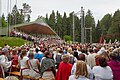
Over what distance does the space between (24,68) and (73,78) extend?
479cm

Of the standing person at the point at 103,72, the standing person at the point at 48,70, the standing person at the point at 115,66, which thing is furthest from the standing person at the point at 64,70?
the standing person at the point at 103,72

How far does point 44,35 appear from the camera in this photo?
7919cm

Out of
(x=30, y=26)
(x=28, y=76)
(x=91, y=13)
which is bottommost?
(x=28, y=76)

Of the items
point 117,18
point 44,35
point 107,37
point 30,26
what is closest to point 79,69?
point 30,26

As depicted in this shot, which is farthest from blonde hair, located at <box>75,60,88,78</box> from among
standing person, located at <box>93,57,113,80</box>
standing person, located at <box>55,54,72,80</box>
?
standing person, located at <box>55,54,72,80</box>

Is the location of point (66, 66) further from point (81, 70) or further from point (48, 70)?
point (81, 70)

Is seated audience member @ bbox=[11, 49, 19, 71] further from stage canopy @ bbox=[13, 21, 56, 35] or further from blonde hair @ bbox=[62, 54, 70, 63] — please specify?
stage canopy @ bbox=[13, 21, 56, 35]

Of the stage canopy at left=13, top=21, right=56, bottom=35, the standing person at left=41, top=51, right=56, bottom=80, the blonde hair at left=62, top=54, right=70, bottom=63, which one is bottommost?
the standing person at left=41, top=51, right=56, bottom=80

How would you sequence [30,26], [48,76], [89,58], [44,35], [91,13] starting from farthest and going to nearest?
[91,13], [44,35], [30,26], [89,58], [48,76]

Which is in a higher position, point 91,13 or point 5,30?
point 91,13

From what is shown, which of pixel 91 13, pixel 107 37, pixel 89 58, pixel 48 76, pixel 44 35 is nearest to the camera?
pixel 48 76

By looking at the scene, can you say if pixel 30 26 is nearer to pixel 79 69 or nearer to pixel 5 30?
pixel 5 30

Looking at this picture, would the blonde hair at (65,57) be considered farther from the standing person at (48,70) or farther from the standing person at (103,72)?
the standing person at (103,72)

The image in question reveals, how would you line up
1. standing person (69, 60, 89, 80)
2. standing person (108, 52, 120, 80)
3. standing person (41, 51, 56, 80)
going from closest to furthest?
standing person (69, 60, 89, 80) → standing person (108, 52, 120, 80) → standing person (41, 51, 56, 80)
